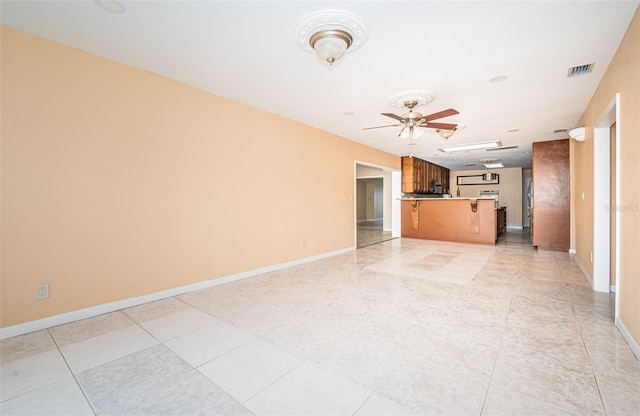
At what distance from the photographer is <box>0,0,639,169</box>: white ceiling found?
6.69 feet

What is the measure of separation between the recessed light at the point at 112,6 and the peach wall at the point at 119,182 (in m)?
0.90

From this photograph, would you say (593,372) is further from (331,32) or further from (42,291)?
(42,291)

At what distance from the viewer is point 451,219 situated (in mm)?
7371

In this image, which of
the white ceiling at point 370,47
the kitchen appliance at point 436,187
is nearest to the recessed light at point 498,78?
the white ceiling at point 370,47

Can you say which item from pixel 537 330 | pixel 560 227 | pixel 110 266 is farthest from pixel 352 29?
pixel 560 227

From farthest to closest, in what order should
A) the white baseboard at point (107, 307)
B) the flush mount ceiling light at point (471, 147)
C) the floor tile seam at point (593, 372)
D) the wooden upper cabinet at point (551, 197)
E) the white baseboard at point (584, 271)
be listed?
the flush mount ceiling light at point (471, 147), the wooden upper cabinet at point (551, 197), the white baseboard at point (584, 271), the white baseboard at point (107, 307), the floor tile seam at point (593, 372)

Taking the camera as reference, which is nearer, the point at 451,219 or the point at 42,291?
the point at 42,291

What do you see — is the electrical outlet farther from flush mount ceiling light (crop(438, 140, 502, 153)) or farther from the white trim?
flush mount ceiling light (crop(438, 140, 502, 153))

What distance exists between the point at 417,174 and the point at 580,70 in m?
5.63

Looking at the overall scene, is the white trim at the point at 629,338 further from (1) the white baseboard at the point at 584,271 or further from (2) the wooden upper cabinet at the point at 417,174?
(2) the wooden upper cabinet at the point at 417,174

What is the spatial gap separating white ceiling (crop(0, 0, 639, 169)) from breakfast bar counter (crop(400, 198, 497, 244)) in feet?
10.6

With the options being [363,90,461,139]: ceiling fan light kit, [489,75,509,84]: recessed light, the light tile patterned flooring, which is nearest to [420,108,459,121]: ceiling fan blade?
[363,90,461,139]: ceiling fan light kit

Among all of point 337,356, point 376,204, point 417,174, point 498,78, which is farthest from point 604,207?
point 376,204

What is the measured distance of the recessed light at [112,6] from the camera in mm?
1976
